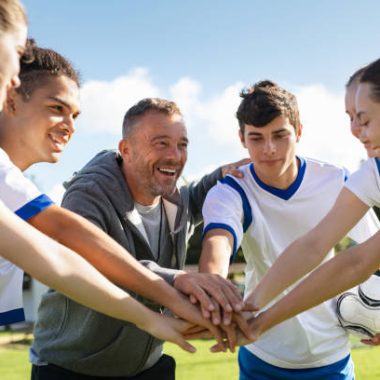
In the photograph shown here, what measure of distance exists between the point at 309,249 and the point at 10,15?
1940 millimetres

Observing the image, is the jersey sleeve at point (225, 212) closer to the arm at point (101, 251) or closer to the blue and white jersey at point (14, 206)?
the arm at point (101, 251)

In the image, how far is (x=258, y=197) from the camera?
3799 mm

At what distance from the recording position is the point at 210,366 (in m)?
13.1

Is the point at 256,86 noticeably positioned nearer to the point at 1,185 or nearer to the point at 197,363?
the point at 1,185

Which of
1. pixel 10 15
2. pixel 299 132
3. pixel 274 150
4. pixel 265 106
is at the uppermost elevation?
pixel 10 15

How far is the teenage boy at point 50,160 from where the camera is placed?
265cm

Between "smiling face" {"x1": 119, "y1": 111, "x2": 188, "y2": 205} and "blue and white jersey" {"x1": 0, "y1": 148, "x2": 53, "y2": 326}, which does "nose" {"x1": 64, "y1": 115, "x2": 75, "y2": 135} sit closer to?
"smiling face" {"x1": 119, "y1": 111, "x2": 188, "y2": 205}

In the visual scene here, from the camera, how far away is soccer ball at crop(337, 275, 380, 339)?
3.63 meters

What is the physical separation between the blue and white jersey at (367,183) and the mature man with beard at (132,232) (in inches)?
Result: 32.8

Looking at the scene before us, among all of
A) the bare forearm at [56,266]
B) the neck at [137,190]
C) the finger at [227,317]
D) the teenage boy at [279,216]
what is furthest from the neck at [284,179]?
the bare forearm at [56,266]

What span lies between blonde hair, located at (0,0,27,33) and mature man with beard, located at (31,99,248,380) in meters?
1.23

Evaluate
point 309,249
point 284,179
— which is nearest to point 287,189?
point 284,179

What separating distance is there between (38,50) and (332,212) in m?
1.80

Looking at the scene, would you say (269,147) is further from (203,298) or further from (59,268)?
(59,268)
